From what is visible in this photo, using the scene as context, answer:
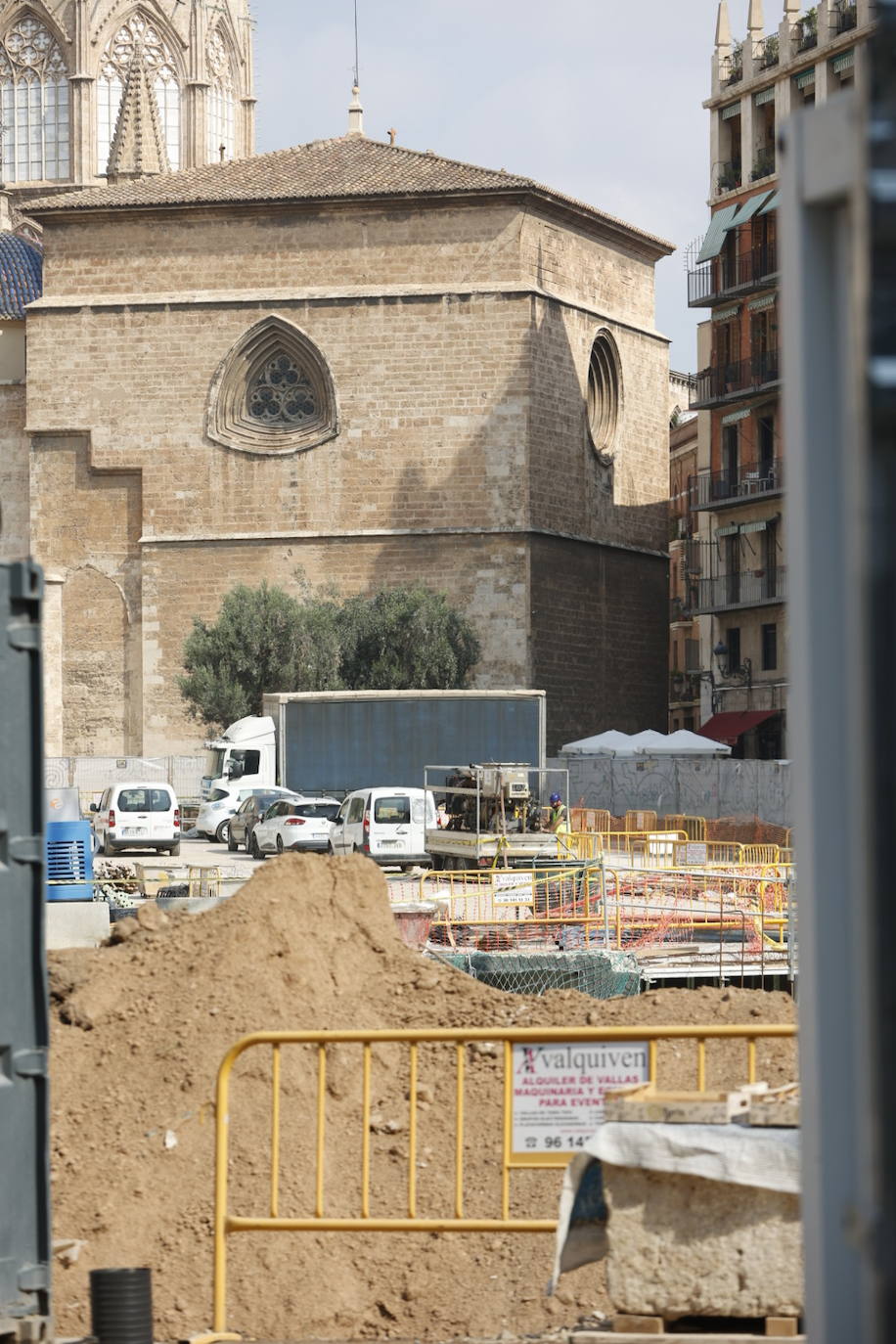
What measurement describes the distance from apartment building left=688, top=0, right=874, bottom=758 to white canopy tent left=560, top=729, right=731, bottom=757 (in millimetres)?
5954

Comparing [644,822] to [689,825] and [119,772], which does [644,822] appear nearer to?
[689,825]

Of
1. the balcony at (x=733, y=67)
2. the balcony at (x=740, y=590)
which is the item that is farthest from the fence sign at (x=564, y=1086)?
the balcony at (x=733, y=67)

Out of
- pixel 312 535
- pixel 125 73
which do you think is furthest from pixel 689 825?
pixel 125 73

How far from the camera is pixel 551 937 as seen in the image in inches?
709

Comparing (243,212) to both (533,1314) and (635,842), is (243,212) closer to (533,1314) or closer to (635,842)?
(635,842)

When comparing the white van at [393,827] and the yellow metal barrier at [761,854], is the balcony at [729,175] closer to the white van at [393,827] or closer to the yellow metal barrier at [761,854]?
the white van at [393,827]

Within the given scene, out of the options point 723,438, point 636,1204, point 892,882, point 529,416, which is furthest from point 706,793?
point 892,882

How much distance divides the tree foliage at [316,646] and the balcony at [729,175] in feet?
38.4

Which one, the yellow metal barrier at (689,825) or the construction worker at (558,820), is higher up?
the construction worker at (558,820)

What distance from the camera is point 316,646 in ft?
140

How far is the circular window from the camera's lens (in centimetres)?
4584

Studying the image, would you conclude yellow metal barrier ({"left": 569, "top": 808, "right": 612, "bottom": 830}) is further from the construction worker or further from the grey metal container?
the grey metal container

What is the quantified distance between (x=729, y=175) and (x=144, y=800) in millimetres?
22405

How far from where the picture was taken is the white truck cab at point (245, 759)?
3741cm
